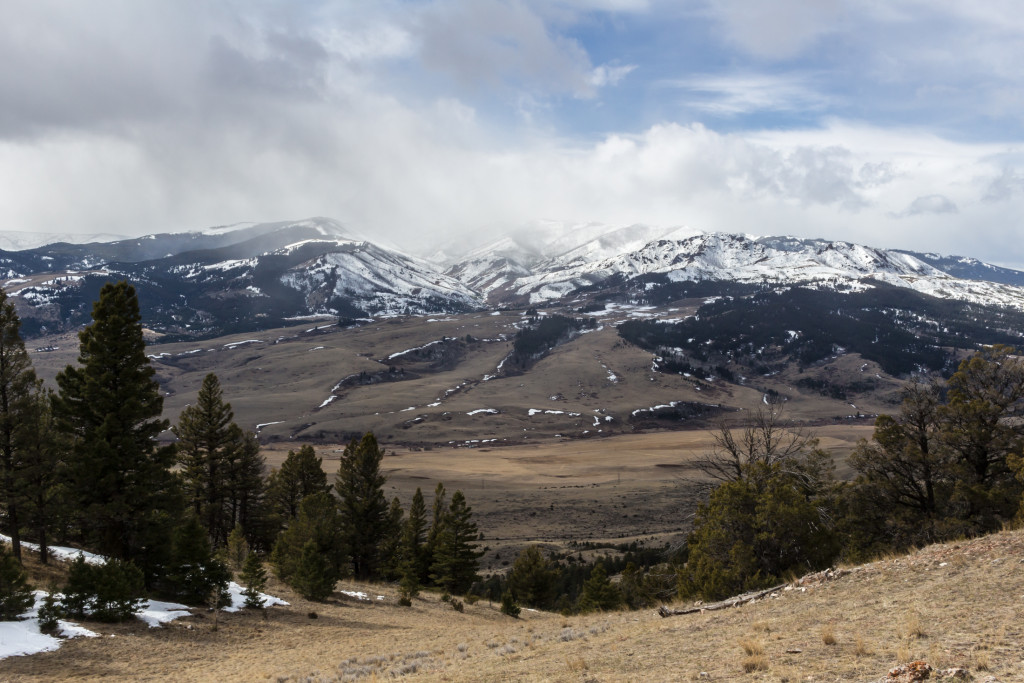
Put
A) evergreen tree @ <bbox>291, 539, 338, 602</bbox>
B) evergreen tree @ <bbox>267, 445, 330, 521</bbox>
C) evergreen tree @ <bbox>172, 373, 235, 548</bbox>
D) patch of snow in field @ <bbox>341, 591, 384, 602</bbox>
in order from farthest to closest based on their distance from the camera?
evergreen tree @ <bbox>267, 445, 330, 521</bbox> < evergreen tree @ <bbox>172, 373, 235, 548</bbox> < patch of snow in field @ <bbox>341, 591, 384, 602</bbox> < evergreen tree @ <bbox>291, 539, 338, 602</bbox>

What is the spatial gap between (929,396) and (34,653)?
30.1 m

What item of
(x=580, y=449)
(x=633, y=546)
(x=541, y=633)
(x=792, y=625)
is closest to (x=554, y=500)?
(x=633, y=546)

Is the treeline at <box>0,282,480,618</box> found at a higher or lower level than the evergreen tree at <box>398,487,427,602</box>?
higher

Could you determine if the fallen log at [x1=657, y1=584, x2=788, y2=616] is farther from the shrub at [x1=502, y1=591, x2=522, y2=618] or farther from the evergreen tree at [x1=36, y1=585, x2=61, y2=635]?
the evergreen tree at [x1=36, y1=585, x2=61, y2=635]

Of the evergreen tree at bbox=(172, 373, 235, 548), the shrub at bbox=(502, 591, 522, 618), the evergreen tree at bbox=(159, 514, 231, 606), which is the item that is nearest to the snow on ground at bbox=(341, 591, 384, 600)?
the shrub at bbox=(502, 591, 522, 618)

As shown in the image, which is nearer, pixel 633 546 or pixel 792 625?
pixel 792 625

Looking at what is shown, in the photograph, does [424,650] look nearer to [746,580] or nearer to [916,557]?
[746,580]

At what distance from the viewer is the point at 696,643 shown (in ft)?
42.2

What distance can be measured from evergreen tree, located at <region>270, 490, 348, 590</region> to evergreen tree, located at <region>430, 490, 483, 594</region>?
A: 333 inches

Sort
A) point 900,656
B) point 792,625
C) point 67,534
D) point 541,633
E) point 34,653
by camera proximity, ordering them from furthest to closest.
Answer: point 67,534
point 541,633
point 34,653
point 792,625
point 900,656

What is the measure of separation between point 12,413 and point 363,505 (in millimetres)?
23549

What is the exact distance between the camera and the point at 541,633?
1931 centimetres

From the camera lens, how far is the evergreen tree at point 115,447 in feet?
77.9

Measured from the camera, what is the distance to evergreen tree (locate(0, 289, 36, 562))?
22.8 m
